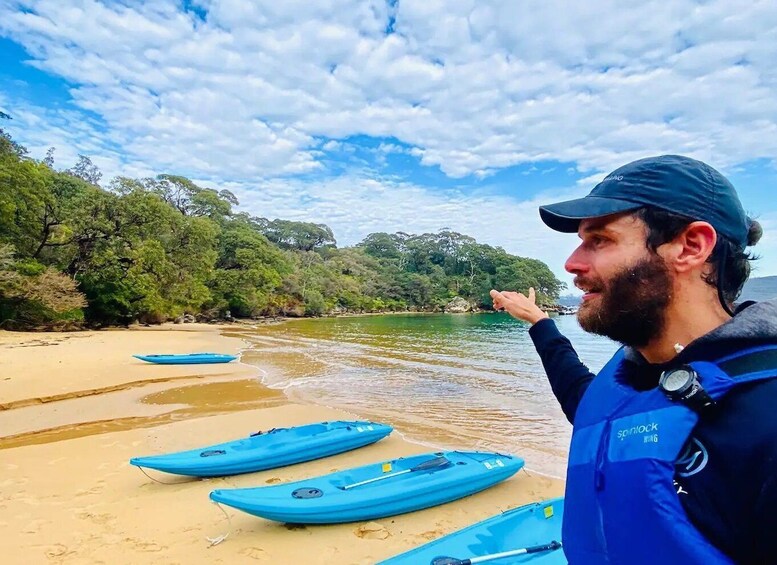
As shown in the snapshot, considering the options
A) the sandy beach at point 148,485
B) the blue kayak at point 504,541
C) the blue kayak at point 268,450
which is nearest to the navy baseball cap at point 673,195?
the blue kayak at point 504,541

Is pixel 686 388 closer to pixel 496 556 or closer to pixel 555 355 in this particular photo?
pixel 555 355

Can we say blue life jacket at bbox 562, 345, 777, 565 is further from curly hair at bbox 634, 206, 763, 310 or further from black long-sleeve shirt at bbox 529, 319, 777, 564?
curly hair at bbox 634, 206, 763, 310

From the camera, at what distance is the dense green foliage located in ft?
72.5

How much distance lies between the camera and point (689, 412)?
1.08 meters

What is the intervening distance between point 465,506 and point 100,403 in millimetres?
8692

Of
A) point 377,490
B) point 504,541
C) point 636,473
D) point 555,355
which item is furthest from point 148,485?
point 636,473

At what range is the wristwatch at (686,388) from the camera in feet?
3.41

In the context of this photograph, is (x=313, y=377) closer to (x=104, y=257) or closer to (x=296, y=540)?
(x=296, y=540)

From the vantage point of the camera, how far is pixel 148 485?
5473 millimetres

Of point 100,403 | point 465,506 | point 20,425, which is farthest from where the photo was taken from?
point 100,403

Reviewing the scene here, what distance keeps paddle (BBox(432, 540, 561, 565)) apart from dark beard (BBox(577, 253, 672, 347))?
104 inches

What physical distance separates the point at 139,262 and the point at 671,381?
31.4 metres

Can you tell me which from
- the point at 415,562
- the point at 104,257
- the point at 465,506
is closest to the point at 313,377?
the point at 465,506

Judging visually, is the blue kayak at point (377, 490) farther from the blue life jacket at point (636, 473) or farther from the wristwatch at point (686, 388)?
the wristwatch at point (686, 388)
